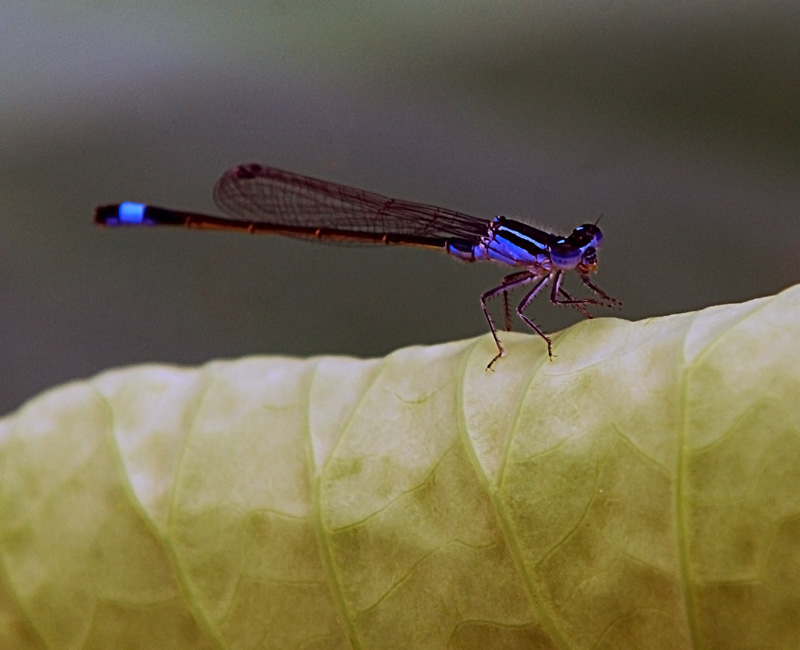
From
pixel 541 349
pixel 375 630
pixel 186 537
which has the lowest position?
pixel 375 630

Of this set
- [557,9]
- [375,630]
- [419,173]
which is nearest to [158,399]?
[375,630]

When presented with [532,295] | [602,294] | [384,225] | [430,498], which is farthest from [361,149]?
[430,498]

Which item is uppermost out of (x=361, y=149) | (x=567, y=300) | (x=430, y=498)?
(x=361, y=149)

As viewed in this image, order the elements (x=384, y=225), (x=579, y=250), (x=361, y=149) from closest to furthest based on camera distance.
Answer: (x=579, y=250), (x=384, y=225), (x=361, y=149)

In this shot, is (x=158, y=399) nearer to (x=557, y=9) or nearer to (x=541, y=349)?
(x=541, y=349)

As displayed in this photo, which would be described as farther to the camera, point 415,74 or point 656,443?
point 415,74

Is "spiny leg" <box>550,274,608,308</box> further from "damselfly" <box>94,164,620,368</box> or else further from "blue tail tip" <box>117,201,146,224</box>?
"blue tail tip" <box>117,201,146,224</box>

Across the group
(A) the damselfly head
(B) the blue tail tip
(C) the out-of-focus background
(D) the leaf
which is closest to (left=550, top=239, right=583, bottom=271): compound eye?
(A) the damselfly head

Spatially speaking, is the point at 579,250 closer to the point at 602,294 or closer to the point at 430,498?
the point at 602,294
